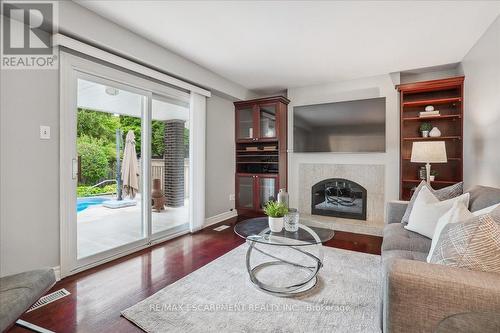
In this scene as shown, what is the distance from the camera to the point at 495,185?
2.32m

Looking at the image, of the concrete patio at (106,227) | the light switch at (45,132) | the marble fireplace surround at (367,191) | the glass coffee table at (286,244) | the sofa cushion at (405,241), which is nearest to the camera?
the sofa cushion at (405,241)

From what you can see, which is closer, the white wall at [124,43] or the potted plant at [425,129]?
the white wall at [124,43]

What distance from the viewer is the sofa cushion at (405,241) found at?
1835 millimetres

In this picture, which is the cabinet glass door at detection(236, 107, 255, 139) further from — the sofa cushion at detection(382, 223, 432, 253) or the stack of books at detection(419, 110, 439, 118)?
the sofa cushion at detection(382, 223, 432, 253)

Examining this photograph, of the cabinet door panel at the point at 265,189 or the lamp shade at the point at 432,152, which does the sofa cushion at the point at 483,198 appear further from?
the cabinet door panel at the point at 265,189

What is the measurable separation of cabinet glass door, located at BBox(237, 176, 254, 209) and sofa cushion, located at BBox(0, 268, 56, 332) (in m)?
3.29

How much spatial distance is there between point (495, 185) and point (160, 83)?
378cm

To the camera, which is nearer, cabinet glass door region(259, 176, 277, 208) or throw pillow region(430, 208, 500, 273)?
throw pillow region(430, 208, 500, 273)

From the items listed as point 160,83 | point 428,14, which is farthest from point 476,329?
point 160,83

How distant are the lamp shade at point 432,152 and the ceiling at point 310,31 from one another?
1131 mm

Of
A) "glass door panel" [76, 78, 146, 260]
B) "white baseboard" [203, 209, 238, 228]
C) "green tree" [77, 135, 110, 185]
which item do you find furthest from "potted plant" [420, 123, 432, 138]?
"green tree" [77, 135, 110, 185]

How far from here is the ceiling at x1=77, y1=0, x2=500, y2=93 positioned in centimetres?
216

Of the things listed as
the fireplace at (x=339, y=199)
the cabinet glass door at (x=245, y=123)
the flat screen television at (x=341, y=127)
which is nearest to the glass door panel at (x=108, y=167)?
the cabinet glass door at (x=245, y=123)

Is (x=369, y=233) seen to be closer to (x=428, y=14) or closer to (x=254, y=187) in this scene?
(x=254, y=187)
